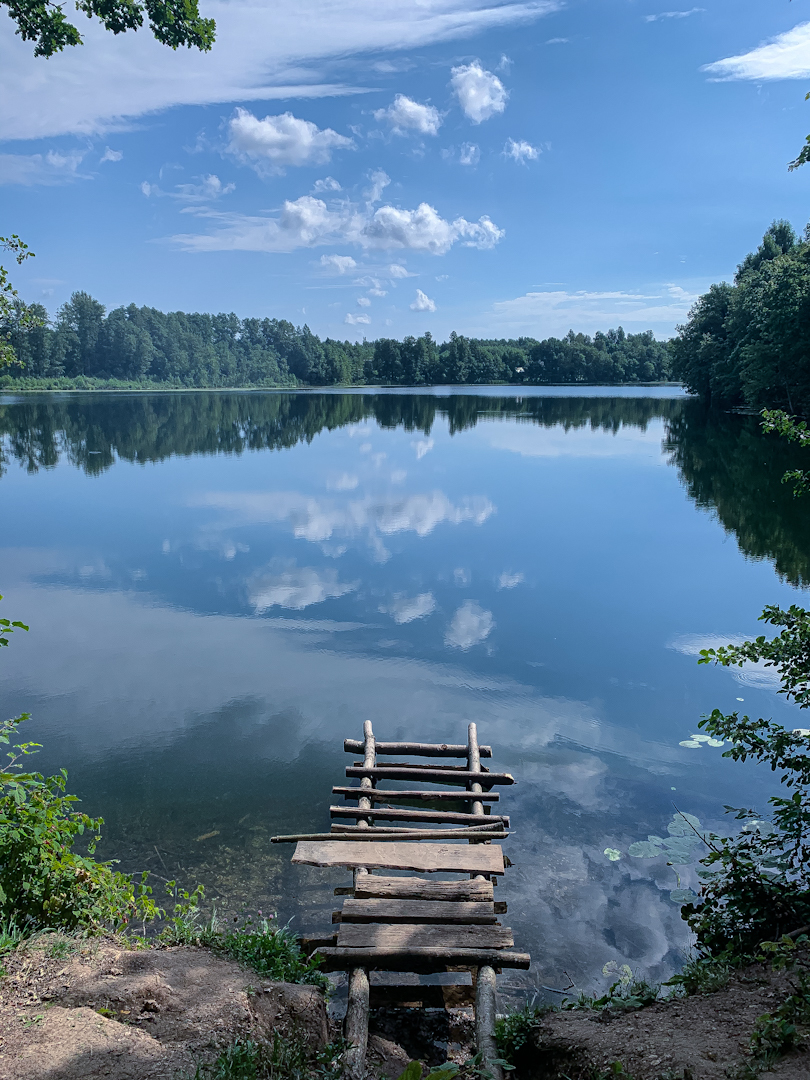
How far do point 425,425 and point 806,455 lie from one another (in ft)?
110

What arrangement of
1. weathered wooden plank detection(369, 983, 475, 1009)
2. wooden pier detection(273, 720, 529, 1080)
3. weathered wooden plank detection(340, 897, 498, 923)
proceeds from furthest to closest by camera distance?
weathered wooden plank detection(340, 897, 498, 923) → weathered wooden plank detection(369, 983, 475, 1009) → wooden pier detection(273, 720, 529, 1080)

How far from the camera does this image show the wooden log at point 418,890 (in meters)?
7.07

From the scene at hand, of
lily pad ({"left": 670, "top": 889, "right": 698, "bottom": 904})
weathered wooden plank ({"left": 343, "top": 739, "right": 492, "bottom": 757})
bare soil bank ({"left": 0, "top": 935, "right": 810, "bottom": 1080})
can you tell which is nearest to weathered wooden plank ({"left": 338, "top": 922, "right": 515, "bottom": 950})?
bare soil bank ({"left": 0, "top": 935, "right": 810, "bottom": 1080})

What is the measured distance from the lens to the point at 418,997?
6574 mm

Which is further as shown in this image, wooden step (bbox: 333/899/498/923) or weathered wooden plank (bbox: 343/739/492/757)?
weathered wooden plank (bbox: 343/739/492/757)

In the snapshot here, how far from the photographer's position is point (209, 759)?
36.2 ft

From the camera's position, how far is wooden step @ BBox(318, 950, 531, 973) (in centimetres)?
622

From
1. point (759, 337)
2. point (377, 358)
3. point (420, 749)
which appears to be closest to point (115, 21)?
point (420, 749)

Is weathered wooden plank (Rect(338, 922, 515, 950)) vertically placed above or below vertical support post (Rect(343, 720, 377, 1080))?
above

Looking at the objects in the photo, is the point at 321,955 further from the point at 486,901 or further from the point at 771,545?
the point at 771,545

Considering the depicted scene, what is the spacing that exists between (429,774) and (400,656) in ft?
17.3

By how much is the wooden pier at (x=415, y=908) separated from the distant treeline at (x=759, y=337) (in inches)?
2084

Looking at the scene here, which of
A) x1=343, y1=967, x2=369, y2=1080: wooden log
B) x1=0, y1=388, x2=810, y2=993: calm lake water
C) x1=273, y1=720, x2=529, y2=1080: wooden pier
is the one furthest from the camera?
x1=0, y1=388, x2=810, y2=993: calm lake water

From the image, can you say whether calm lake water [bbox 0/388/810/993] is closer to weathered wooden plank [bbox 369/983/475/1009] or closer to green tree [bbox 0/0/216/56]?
weathered wooden plank [bbox 369/983/475/1009]
